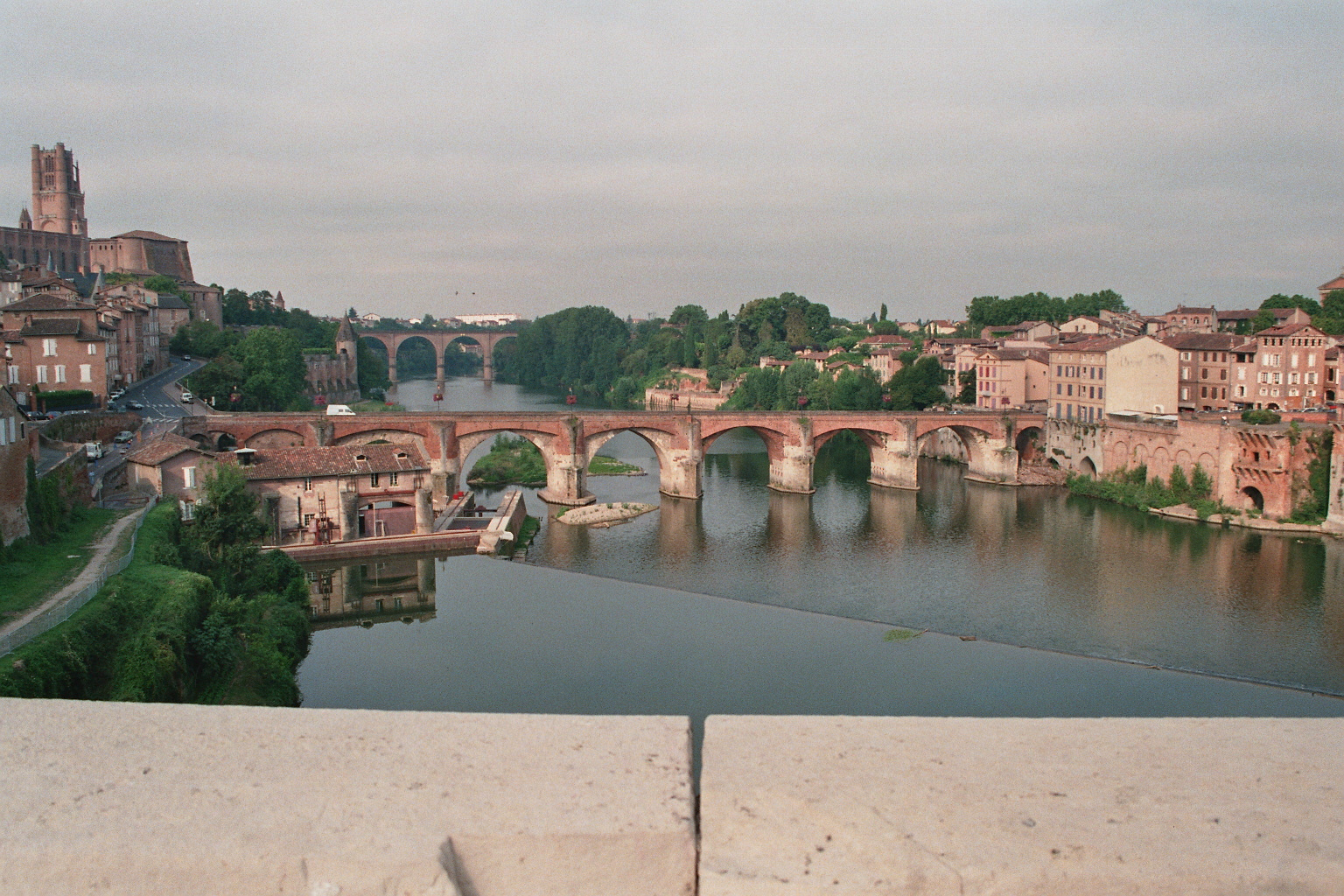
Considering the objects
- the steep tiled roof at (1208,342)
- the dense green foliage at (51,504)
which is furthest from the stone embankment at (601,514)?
the steep tiled roof at (1208,342)

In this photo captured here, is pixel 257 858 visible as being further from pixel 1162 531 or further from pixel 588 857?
pixel 1162 531

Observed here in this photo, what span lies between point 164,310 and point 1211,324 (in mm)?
62398

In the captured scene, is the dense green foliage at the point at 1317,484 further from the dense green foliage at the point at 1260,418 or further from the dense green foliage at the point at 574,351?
the dense green foliage at the point at 574,351

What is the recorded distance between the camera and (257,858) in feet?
5.76

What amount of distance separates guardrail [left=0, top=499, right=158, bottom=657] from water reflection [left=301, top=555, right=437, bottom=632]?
5070 millimetres

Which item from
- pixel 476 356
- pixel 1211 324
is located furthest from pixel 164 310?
pixel 476 356

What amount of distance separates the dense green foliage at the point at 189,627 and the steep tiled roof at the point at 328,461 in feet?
10.6

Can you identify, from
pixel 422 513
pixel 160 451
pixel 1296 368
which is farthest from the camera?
pixel 1296 368

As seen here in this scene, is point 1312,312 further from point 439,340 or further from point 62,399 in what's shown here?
point 439,340

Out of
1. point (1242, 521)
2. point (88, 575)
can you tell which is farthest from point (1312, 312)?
point (88, 575)

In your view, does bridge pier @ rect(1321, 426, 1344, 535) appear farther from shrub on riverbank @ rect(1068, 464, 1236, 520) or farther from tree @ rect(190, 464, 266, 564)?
tree @ rect(190, 464, 266, 564)

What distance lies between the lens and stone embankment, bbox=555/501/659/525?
114 ft

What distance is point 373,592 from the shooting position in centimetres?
2562

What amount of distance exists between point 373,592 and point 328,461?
18.4 feet
